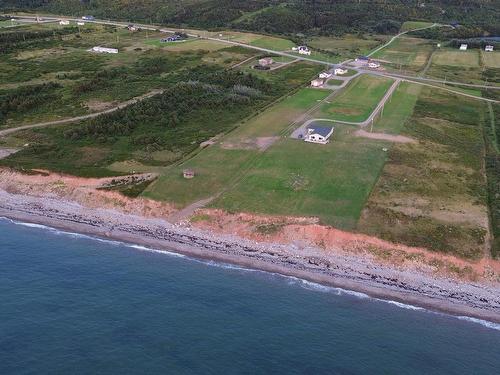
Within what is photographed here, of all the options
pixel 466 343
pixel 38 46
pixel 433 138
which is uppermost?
pixel 38 46

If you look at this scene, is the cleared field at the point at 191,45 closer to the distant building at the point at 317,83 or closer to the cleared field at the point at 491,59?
the distant building at the point at 317,83

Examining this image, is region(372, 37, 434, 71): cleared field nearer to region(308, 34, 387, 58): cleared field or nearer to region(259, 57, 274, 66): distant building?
region(308, 34, 387, 58): cleared field

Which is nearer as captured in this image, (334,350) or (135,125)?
(334,350)

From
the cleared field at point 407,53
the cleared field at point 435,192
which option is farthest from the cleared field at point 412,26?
the cleared field at point 435,192

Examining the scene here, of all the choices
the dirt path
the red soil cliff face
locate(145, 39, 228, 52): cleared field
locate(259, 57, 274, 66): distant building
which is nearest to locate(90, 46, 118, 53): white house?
locate(145, 39, 228, 52): cleared field

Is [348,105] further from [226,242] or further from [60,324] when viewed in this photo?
[60,324]

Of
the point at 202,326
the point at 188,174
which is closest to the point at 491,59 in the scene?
the point at 188,174

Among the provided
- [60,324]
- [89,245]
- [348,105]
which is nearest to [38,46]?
[348,105]
